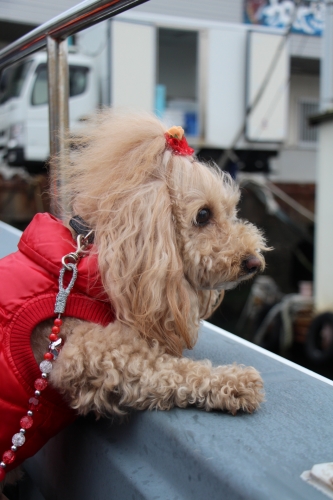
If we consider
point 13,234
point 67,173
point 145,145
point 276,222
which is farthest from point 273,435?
point 276,222

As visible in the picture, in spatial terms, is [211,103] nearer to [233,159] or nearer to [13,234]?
[233,159]

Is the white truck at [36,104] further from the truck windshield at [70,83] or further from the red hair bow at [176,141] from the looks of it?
the red hair bow at [176,141]

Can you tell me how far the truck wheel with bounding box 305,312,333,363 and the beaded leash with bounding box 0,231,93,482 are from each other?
5657 millimetres

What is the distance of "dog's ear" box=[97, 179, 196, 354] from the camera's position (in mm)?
1464

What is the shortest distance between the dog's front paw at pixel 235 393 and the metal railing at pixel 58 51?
93 centimetres

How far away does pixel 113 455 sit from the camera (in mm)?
1385

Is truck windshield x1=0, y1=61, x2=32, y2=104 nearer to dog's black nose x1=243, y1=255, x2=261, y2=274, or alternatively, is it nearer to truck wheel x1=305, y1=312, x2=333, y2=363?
truck wheel x1=305, y1=312, x2=333, y2=363

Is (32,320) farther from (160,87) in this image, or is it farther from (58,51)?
(160,87)

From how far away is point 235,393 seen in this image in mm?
1397

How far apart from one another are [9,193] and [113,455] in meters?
8.93

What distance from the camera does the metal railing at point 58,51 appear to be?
6.21 feet

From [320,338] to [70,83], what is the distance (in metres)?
6.73

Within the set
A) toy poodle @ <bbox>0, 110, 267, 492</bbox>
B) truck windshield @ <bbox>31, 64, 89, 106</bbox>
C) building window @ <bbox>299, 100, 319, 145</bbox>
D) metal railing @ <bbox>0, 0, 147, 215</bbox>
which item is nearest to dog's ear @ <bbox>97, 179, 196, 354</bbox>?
toy poodle @ <bbox>0, 110, 267, 492</bbox>

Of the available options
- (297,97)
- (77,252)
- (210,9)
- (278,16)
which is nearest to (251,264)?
(77,252)
